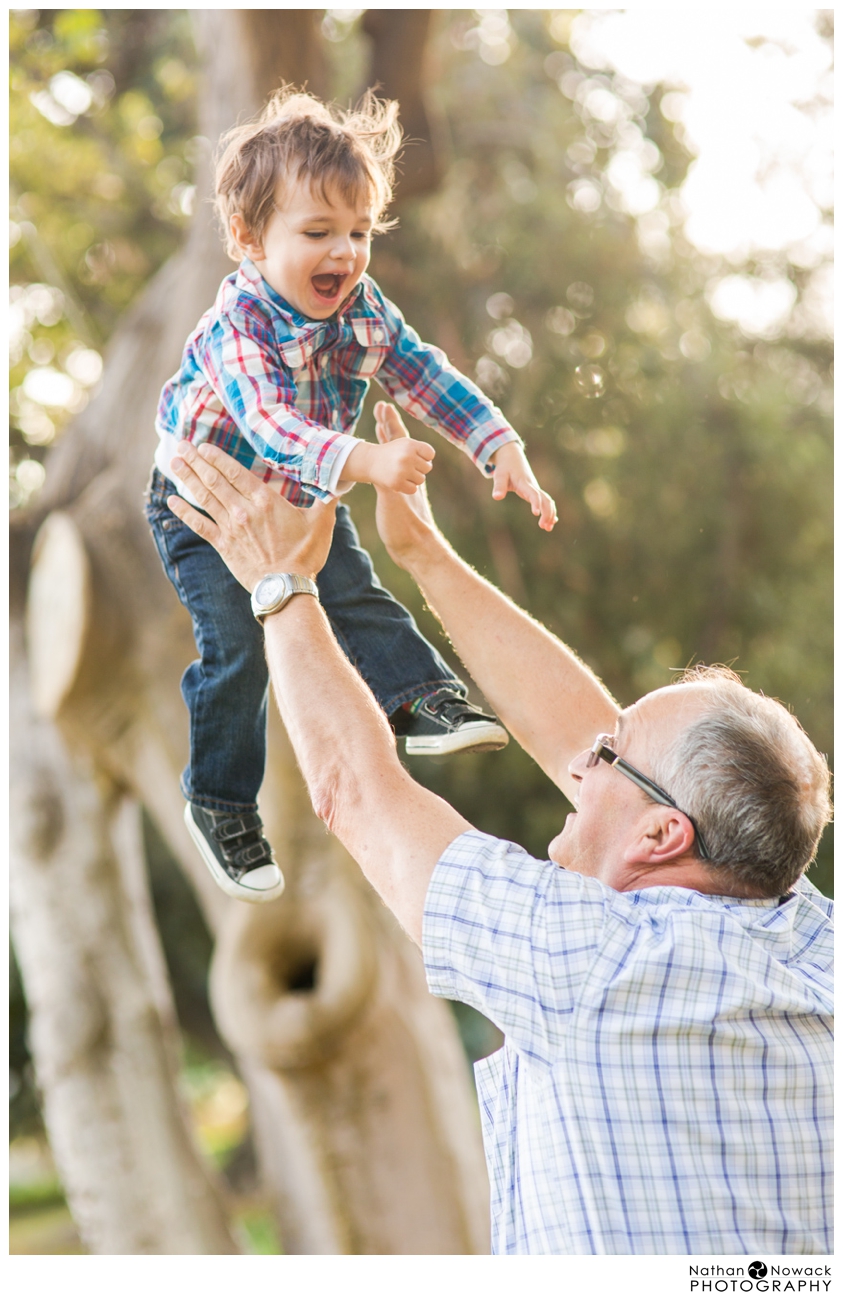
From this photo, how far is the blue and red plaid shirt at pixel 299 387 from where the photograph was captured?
1.36 meters

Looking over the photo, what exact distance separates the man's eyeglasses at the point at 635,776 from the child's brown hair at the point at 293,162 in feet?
2.42

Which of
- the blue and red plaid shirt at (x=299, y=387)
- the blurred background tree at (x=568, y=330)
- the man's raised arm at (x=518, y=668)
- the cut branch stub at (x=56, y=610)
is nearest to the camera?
the blue and red plaid shirt at (x=299, y=387)

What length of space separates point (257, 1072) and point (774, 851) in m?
2.52

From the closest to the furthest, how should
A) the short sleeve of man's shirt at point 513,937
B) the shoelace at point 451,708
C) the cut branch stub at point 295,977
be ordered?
the short sleeve of man's shirt at point 513,937, the shoelace at point 451,708, the cut branch stub at point 295,977

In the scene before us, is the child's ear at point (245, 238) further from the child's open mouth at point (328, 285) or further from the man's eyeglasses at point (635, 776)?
the man's eyeglasses at point (635, 776)

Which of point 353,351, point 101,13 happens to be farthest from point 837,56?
point 101,13

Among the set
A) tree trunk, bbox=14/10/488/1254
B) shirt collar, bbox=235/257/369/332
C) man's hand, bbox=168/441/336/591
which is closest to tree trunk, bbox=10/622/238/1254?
tree trunk, bbox=14/10/488/1254

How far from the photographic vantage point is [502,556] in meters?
5.56

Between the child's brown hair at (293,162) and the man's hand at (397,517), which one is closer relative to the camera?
the child's brown hair at (293,162)

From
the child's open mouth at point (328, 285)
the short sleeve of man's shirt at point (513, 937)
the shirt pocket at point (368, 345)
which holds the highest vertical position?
the child's open mouth at point (328, 285)

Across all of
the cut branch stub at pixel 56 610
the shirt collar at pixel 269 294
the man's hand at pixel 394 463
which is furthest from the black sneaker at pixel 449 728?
the cut branch stub at pixel 56 610

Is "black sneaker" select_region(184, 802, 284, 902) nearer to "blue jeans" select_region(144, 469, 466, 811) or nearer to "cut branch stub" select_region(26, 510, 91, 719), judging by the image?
"blue jeans" select_region(144, 469, 466, 811)

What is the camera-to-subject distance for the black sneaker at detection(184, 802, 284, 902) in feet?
5.20

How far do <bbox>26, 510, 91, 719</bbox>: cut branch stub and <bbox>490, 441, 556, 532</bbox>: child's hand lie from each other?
A: 6.19ft
